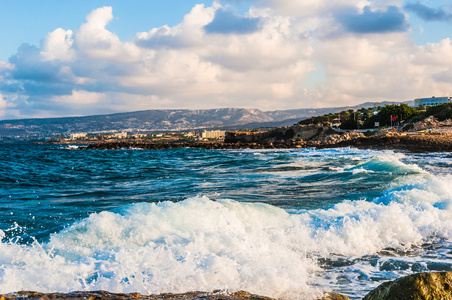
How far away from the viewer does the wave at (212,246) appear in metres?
5.75

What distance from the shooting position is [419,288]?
4.09 meters

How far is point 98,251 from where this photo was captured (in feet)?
23.5

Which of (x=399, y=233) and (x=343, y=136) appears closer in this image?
(x=399, y=233)

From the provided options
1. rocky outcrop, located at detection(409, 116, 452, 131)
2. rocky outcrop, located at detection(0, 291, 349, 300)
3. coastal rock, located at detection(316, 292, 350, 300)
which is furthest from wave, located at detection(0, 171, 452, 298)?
rocky outcrop, located at detection(409, 116, 452, 131)

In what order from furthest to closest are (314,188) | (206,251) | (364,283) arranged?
(314,188) → (206,251) → (364,283)

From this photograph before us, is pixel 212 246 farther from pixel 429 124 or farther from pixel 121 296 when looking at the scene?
pixel 429 124

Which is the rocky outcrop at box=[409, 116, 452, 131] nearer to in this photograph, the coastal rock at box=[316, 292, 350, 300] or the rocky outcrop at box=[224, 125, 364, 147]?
the rocky outcrop at box=[224, 125, 364, 147]

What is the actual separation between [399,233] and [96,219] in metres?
6.93

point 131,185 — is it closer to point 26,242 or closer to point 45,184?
point 45,184

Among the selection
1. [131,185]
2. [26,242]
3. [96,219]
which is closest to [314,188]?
[131,185]

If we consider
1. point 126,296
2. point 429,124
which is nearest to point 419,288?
point 126,296

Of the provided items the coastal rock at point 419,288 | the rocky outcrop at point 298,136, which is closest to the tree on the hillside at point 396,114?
Answer: the rocky outcrop at point 298,136

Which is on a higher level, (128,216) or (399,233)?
(128,216)

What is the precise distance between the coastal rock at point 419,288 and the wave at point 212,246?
5.05 ft
